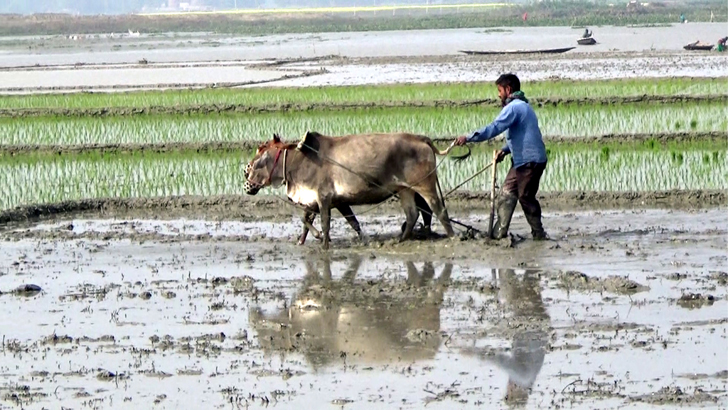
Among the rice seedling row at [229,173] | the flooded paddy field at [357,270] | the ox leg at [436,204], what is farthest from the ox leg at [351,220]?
the rice seedling row at [229,173]

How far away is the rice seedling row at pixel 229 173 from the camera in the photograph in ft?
39.9

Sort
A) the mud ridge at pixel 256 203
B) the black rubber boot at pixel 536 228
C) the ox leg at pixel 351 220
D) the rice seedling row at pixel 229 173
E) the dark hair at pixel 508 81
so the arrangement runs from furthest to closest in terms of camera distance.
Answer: the rice seedling row at pixel 229 173, the mud ridge at pixel 256 203, the ox leg at pixel 351 220, the black rubber boot at pixel 536 228, the dark hair at pixel 508 81

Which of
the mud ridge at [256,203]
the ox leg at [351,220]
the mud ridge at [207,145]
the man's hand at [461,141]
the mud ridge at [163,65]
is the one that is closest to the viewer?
the man's hand at [461,141]

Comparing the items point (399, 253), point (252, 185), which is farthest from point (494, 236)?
point (252, 185)

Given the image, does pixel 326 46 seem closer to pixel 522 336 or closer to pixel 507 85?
pixel 507 85

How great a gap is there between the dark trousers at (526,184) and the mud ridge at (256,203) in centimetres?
188

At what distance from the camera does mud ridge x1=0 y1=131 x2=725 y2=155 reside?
46.2ft

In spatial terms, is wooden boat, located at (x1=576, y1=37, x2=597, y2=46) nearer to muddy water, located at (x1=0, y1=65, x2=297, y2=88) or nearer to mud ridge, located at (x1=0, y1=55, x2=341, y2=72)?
Answer: mud ridge, located at (x1=0, y1=55, x2=341, y2=72)

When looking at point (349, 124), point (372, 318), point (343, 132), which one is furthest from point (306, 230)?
point (349, 124)

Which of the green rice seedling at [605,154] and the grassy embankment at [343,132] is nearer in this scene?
the grassy embankment at [343,132]

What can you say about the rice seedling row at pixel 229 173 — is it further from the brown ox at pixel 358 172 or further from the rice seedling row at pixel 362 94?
the rice seedling row at pixel 362 94

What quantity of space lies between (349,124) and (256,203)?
485cm

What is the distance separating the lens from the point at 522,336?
657cm

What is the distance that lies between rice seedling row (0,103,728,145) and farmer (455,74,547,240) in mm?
5682
